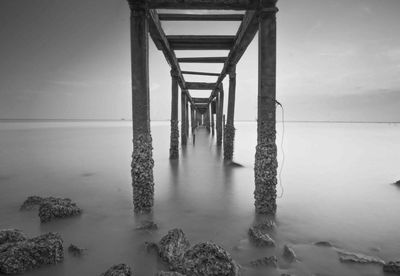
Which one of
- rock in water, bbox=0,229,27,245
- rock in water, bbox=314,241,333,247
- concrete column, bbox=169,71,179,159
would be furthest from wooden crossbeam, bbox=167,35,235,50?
rock in water, bbox=0,229,27,245

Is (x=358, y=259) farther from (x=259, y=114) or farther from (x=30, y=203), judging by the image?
(x=30, y=203)

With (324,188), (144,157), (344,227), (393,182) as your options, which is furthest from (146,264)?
(393,182)

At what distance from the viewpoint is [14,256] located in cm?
298

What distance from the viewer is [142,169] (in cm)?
491

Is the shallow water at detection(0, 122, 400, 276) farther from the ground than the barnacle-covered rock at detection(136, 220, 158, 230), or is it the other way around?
the barnacle-covered rock at detection(136, 220, 158, 230)

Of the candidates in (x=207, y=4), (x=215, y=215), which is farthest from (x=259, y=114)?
(x=207, y=4)

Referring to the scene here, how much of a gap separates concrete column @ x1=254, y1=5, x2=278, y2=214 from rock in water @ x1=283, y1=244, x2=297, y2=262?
1.37 meters

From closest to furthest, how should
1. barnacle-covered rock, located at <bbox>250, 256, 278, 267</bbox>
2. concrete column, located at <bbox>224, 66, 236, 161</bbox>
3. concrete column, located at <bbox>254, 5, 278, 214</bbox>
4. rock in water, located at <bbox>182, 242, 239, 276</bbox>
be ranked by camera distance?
rock in water, located at <bbox>182, 242, 239, 276</bbox>
barnacle-covered rock, located at <bbox>250, 256, 278, 267</bbox>
concrete column, located at <bbox>254, 5, 278, 214</bbox>
concrete column, located at <bbox>224, 66, 236, 161</bbox>

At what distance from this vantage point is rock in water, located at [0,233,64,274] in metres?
2.91

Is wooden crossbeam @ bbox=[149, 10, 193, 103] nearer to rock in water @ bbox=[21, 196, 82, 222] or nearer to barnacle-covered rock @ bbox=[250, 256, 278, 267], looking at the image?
rock in water @ bbox=[21, 196, 82, 222]

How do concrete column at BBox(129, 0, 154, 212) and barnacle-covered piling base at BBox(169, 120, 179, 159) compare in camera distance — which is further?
barnacle-covered piling base at BBox(169, 120, 179, 159)

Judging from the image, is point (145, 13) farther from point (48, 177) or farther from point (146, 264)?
point (48, 177)

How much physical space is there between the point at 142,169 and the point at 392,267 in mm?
4181

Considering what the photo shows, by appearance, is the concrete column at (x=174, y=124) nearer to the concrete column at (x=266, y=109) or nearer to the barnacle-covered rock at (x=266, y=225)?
the concrete column at (x=266, y=109)
